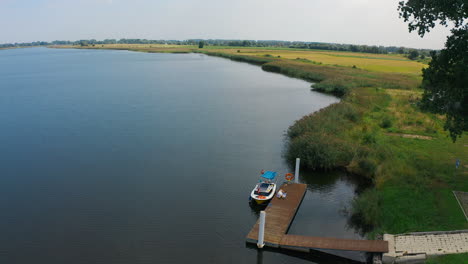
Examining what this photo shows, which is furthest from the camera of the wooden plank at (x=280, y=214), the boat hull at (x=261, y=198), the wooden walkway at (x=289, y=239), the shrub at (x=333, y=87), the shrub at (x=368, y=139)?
the shrub at (x=333, y=87)

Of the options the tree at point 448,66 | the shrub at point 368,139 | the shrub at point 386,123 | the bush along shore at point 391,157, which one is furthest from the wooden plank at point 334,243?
the shrub at point 386,123

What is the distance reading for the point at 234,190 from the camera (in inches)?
936

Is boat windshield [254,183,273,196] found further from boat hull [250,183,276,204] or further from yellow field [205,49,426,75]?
yellow field [205,49,426,75]

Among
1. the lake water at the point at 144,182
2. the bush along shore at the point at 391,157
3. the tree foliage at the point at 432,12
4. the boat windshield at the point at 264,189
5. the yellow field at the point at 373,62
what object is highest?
the tree foliage at the point at 432,12

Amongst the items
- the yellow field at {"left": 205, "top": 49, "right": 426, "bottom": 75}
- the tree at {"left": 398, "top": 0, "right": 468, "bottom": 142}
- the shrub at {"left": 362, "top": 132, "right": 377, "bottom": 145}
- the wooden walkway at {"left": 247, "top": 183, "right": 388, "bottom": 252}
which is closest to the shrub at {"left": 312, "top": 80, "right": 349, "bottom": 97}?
the shrub at {"left": 362, "top": 132, "right": 377, "bottom": 145}

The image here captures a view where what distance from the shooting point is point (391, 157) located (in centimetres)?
2584

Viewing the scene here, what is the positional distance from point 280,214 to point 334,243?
3857mm

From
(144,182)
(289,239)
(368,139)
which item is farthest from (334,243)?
(368,139)

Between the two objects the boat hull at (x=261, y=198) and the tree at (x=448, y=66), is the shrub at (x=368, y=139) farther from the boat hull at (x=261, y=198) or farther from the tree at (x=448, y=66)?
the boat hull at (x=261, y=198)

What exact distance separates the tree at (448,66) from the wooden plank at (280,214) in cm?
1019

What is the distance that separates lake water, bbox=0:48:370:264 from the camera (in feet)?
58.0

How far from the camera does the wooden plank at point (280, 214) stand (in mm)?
17609

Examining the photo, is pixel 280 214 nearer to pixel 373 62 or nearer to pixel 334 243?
pixel 334 243

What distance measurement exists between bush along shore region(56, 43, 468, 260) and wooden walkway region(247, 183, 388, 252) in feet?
5.66
